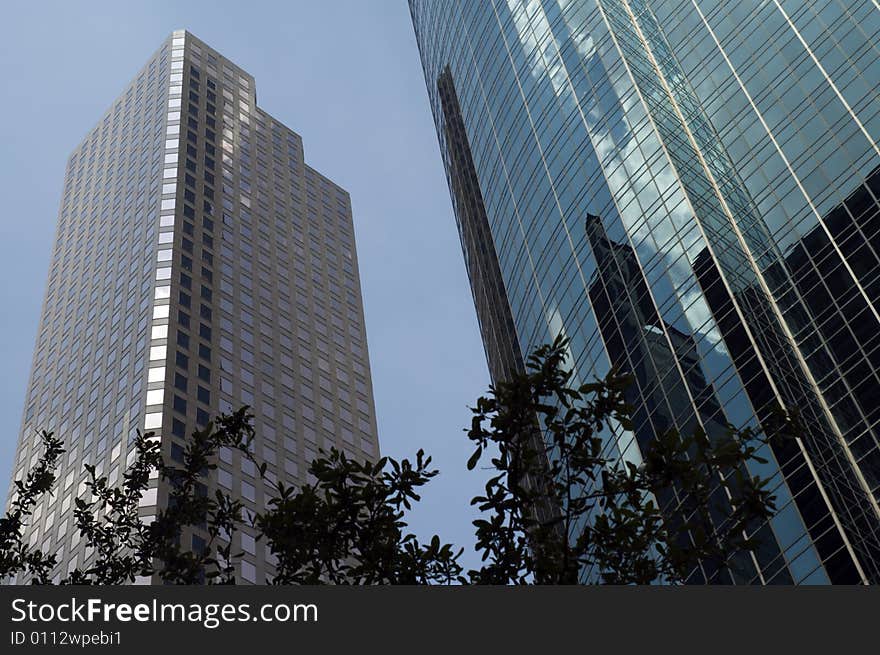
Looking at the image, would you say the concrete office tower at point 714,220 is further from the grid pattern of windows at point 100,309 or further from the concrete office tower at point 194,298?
the grid pattern of windows at point 100,309

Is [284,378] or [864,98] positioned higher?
[284,378]

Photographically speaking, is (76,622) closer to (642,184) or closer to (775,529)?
(775,529)

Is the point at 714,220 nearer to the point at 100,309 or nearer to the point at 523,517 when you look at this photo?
the point at 523,517

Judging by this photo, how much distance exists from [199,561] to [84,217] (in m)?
140

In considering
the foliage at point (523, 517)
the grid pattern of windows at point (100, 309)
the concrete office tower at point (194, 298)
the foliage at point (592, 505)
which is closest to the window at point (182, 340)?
the concrete office tower at point (194, 298)

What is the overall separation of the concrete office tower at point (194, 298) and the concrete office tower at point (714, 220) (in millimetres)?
30792

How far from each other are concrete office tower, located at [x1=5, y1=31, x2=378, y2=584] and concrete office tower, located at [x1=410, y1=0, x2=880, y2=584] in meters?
30.8

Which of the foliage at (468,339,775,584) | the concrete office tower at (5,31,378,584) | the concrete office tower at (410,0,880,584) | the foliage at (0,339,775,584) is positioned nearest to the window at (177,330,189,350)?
the concrete office tower at (5,31,378,584)

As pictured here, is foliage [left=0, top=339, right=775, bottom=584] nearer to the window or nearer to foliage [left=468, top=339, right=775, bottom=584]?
foliage [left=468, top=339, right=775, bottom=584]

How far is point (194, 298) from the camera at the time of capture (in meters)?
122

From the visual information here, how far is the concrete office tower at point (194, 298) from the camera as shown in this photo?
356 ft

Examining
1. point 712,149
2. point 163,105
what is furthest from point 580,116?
point 163,105

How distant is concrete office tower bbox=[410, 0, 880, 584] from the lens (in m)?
53.1

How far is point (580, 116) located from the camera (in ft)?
267
